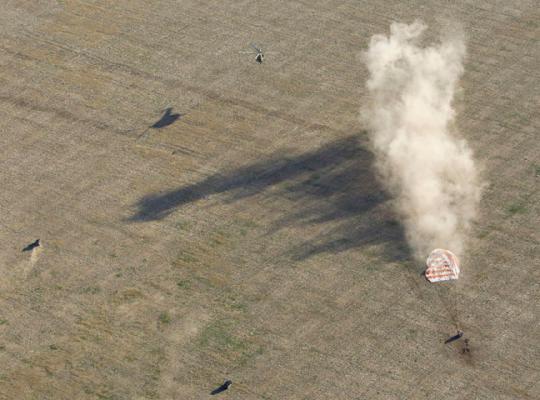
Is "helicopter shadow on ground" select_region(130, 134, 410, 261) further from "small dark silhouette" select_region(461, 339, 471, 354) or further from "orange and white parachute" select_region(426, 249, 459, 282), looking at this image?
"small dark silhouette" select_region(461, 339, 471, 354)

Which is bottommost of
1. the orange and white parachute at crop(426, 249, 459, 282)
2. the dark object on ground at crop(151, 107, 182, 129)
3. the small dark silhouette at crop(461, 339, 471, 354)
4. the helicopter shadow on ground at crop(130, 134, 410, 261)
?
the small dark silhouette at crop(461, 339, 471, 354)

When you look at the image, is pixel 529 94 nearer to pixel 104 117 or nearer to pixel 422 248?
pixel 422 248

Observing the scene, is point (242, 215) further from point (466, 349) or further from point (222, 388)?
point (466, 349)

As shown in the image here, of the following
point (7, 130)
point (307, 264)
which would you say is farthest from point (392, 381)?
point (7, 130)

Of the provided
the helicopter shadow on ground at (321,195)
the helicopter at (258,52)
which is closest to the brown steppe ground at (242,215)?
the helicopter shadow on ground at (321,195)

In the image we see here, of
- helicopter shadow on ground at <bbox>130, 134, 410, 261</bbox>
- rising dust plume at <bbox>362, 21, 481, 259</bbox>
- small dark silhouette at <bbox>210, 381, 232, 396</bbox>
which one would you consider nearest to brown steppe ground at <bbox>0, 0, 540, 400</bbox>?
Result: helicopter shadow on ground at <bbox>130, 134, 410, 261</bbox>

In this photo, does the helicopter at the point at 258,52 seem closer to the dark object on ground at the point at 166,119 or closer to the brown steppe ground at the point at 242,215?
the brown steppe ground at the point at 242,215
